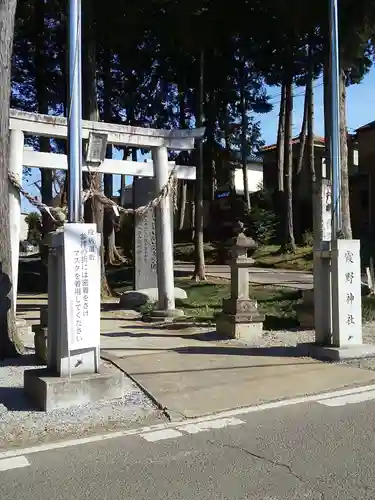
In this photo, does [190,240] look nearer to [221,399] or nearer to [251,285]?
[251,285]

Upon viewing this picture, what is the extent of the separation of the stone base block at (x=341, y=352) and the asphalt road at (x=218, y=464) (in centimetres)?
282

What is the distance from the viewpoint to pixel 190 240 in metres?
42.7

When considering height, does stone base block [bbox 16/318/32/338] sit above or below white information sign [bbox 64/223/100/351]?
below

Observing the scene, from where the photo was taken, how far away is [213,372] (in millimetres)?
8352

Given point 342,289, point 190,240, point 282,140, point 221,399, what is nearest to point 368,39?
point 342,289

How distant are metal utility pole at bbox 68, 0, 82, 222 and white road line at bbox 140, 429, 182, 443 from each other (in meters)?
2.47

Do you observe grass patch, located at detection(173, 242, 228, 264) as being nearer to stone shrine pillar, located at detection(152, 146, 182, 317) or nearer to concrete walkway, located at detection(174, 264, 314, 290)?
concrete walkway, located at detection(174, 264, 314, 290)

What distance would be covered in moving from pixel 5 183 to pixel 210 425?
469 centimetres

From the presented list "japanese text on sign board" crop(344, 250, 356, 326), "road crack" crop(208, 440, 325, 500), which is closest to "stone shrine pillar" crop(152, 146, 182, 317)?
"japanese text on sign board" crop(344, 250, 356, 326)

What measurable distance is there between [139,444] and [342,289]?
15.3 feet

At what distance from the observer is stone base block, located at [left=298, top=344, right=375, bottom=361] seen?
355 inches

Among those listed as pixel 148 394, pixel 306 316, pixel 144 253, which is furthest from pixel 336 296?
pixel 144 253

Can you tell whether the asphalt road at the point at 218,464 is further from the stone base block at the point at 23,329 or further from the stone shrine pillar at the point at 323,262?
the stone base block at the point at 23,329

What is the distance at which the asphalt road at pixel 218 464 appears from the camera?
436cm
